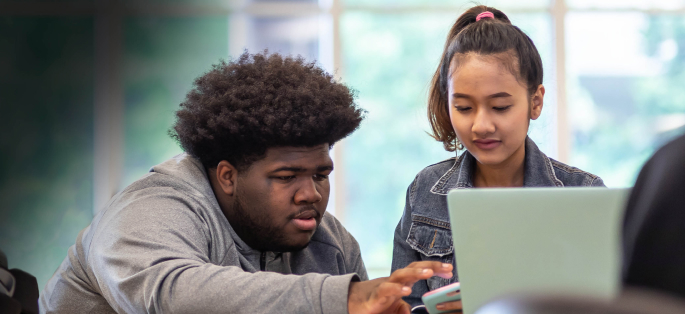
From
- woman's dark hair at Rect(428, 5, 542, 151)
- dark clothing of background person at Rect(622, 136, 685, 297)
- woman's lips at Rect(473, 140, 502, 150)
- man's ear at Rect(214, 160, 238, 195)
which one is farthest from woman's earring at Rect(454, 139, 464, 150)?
dark clothing of background person at Rect(622, 136, 685, 297)

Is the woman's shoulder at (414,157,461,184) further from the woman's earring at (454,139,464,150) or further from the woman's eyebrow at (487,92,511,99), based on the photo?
the woman's eyebrow at (487,92,511,99)

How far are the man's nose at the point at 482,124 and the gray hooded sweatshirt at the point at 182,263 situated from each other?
45 cm

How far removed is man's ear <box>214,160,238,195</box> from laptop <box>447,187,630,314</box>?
0.65m

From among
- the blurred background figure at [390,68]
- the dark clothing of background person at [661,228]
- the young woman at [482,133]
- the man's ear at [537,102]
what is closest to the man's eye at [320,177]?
the young woman at [482,133]

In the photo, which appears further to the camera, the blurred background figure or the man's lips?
the blurred background figure

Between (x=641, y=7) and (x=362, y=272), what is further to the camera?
(x=641, y=7)

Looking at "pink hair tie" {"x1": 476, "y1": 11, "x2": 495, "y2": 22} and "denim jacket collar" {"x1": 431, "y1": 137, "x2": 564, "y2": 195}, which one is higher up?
"pink hair tie" {"x1": 476, "y1": 11, "x2": 495, "y2": 22}

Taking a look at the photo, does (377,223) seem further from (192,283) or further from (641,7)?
(192,283)

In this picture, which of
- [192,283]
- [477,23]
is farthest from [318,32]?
[192,283]

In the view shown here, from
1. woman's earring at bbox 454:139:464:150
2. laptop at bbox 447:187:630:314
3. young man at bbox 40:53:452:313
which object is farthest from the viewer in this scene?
woman's earring at bbox 454:139:464:150

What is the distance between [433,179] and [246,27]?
304 centimetres

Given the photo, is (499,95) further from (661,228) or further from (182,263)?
(661,228)

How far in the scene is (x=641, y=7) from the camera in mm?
4426

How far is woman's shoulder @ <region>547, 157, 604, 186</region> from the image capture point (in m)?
1.50
